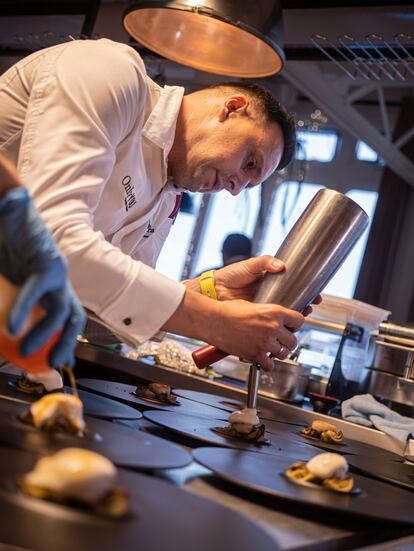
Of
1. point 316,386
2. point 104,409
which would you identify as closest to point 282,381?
point 316,386

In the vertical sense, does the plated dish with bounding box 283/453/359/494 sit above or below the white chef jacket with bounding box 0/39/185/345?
below

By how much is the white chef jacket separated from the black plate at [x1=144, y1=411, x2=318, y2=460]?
0.15 m

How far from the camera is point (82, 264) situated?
1.21 m

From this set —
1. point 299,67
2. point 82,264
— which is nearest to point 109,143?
point 82,264

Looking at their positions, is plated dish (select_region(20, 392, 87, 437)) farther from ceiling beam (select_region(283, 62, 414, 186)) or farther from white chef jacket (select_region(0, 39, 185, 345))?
ceiling beam (select_region(283, 62, 414, 186))

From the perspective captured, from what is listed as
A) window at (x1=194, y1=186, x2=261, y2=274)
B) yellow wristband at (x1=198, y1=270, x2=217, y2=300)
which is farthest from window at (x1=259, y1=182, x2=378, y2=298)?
yellow wristband at (x1=198, y1=270, x2=217, y2=300)

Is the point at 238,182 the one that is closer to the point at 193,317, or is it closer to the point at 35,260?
the point at 193,317

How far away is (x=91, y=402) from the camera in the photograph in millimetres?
1271

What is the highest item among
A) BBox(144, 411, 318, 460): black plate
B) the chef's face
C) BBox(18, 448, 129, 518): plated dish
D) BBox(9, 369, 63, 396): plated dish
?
the chef's face

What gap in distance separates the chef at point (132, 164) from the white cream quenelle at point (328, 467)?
36cm

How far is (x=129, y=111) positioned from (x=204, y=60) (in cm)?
97

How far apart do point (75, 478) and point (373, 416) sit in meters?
1.48

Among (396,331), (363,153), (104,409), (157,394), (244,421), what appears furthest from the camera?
(363,153)

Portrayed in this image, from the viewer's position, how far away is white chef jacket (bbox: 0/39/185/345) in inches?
47.6
